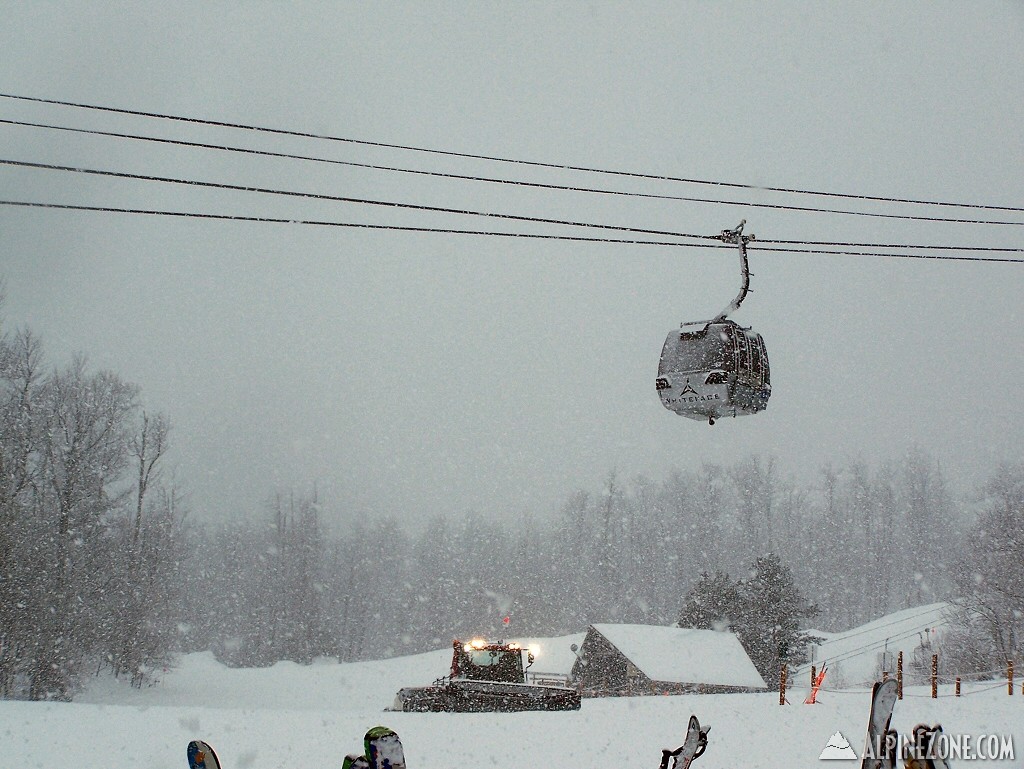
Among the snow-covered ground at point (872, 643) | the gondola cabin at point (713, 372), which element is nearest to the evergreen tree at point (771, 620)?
the snow-covered ground at point (872, 643)

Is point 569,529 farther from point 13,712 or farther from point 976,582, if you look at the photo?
point 13,712

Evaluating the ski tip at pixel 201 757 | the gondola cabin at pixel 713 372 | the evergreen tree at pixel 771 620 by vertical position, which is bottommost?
the evergreen tree at pixel 771 620

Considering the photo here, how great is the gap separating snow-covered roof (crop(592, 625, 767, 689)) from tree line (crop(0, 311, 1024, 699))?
118 inches

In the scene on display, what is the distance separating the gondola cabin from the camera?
10938 millimetres

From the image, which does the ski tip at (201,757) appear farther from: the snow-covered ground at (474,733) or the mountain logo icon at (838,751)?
the mountain logo icon at (838,751)

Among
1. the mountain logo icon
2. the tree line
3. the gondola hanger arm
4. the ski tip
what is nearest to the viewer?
the ski tip

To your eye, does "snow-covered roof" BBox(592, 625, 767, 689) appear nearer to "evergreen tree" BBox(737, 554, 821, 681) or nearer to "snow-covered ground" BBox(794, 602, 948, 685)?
"evergreen tree" BBox(737, 554, 821, 681)

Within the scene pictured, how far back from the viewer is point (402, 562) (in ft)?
269

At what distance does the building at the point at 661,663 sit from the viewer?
3344 cm

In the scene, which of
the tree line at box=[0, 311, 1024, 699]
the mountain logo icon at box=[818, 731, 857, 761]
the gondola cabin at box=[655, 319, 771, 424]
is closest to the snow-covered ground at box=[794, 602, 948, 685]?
the tree line at box=[0, 311, 1024, 699]

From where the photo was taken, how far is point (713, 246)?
12.2 meters

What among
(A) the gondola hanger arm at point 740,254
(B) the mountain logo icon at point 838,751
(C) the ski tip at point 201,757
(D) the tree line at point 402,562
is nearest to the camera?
(C) the ski tip at point 201,757

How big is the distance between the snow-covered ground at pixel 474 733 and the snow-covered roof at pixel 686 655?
15.9 meters

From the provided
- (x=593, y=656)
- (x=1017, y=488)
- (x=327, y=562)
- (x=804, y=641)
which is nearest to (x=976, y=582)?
(x=1017, y=488)
